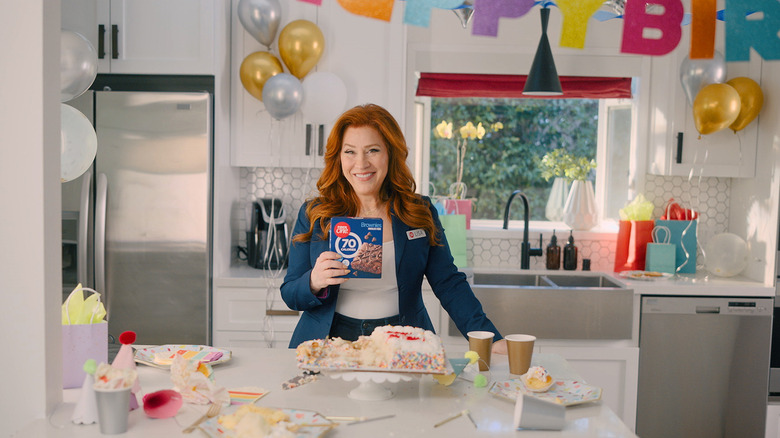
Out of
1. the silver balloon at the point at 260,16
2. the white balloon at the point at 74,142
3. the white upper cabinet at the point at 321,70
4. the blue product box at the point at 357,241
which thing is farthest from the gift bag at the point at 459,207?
the white balloon at the point at 74,142

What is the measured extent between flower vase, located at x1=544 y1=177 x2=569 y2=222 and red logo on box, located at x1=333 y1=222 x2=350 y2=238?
255cm

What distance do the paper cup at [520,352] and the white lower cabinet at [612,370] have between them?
5.25 ft

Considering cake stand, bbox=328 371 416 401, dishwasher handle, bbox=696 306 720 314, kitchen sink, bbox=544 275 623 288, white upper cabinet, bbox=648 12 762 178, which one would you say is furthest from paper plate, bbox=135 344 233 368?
white upper cabinet, bbox=648 12 762 178

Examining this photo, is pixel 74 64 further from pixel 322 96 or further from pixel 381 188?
pixel 322 96

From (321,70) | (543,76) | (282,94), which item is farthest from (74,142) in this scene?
(543,76)

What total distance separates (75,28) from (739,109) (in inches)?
126

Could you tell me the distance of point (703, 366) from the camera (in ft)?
11.4

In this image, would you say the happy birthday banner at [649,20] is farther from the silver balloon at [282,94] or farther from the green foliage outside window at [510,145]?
the green foliage outside window at [510,145]

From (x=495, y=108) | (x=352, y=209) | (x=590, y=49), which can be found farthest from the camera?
(x=495, y=108)

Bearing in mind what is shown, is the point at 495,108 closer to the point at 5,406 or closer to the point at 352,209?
the point at 352,209

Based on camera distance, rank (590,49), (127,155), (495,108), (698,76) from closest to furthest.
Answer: (127,155), (698,76), (590,49), (495,108)

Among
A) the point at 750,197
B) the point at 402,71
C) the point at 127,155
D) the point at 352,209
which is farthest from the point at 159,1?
the point at 750,197

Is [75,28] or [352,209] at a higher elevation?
[75,28]

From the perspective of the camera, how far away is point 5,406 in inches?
60.7
